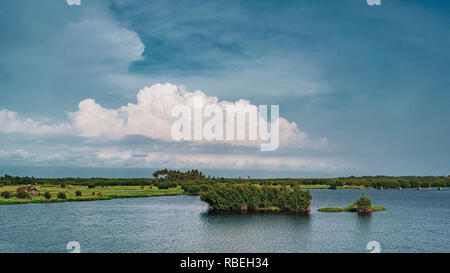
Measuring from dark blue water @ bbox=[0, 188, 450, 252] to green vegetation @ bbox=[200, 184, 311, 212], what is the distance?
3.32 m

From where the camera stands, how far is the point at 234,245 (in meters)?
42.8

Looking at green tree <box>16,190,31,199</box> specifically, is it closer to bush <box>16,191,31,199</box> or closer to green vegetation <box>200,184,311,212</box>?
bush <box>16,191,31,199</box>

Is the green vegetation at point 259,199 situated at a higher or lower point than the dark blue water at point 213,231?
higher

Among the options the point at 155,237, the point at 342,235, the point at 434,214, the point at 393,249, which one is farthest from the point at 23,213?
the point at 434,214

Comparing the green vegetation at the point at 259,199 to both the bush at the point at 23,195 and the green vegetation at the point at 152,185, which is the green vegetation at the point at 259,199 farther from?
the bush at the point at 23,195

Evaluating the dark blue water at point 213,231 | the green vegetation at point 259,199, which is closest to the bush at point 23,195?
the dark blue water at point 213,231

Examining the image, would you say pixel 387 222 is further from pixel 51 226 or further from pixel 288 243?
pixel 51 226

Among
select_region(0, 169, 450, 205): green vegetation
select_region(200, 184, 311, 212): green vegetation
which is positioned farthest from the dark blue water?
select_region(0, 169, 450, 205): green vegetation

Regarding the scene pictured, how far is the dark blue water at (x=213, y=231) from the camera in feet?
140

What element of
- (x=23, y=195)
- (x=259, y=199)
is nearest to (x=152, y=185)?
(x=23, y=195)

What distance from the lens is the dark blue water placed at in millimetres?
42781

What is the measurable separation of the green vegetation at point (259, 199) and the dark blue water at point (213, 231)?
10.9 ft

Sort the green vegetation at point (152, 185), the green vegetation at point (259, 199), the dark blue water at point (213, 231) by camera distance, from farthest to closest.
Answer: the green vegetation at point (152, 185), the green vegetation at point (259, 199), the dark blue water at point (213, 231)

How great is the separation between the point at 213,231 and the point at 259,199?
2170 centimetres
